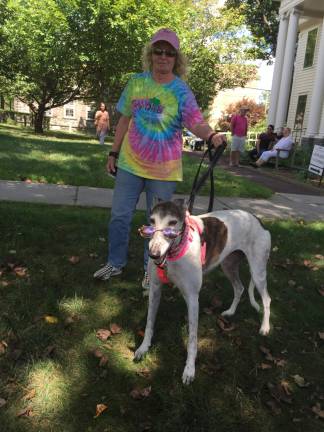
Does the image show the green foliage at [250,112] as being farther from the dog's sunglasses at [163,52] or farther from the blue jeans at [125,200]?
the dog's sunglasses at [163,52]

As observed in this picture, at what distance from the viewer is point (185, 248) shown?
284 cm

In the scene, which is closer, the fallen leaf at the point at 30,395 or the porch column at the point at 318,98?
the fallen leaf at the point at 30,395

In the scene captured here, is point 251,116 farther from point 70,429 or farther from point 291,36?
point 70,429

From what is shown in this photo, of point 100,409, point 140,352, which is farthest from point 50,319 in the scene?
point 100,409

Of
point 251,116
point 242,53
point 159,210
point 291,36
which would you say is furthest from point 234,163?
point 251,116

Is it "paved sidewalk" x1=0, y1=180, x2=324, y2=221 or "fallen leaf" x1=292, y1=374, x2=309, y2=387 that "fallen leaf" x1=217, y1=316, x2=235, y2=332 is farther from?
"paved sidewalk" x1=0, y1=180, x2=324, y2=221

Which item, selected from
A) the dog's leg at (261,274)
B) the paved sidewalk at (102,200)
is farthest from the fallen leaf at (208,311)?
the paved sidewalk at (102,200)

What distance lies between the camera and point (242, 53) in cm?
3662

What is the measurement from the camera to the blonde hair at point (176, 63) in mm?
3730

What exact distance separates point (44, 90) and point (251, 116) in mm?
25450

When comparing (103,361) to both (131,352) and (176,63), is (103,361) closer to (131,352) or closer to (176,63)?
(131,352)

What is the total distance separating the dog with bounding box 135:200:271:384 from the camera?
2.62 m

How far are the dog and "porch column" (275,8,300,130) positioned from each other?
65.6ft

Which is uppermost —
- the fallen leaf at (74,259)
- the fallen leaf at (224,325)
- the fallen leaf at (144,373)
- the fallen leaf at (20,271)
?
the fallen leaf at (74,259)
